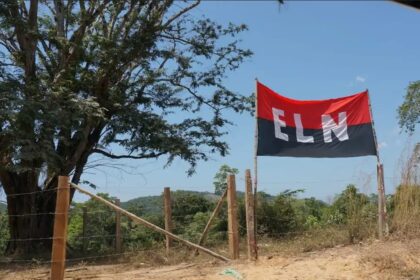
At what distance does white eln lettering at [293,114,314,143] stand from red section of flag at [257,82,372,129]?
72mm

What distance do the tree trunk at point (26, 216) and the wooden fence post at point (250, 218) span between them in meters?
7.14

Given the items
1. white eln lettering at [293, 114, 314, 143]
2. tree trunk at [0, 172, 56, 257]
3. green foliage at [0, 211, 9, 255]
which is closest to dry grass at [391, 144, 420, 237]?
white eln lettering at [293, 114, 314, 143]

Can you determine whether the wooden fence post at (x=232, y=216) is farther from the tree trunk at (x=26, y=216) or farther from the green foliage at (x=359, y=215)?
the tree trunk at (x=26, y=216)

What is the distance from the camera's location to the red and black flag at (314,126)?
36.5ft

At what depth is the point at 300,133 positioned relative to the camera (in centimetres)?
1149

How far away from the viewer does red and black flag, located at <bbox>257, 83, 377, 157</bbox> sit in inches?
438

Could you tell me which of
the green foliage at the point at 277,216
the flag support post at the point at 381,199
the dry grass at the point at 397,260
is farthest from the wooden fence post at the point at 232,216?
the green foliage at the point at 277,216

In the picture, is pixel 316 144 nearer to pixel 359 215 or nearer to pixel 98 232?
pixel 359 215

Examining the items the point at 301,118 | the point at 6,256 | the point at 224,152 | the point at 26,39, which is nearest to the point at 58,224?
the point at 301,118

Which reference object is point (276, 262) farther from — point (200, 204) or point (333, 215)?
point (200, 204)

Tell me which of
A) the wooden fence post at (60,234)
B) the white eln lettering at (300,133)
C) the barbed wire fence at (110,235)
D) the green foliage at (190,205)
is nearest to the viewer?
the wooden fence post at (60,234)

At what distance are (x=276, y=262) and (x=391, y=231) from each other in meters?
3.30

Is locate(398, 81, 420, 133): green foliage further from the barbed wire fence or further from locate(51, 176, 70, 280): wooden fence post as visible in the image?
locate(51, 176, 70, 280): wooden fence post

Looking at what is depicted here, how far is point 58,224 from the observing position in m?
8.10
